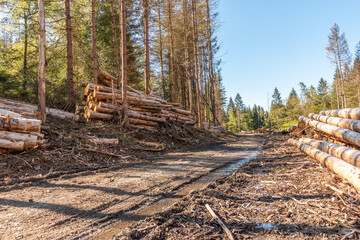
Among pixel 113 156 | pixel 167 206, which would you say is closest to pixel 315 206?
pixel 167 206

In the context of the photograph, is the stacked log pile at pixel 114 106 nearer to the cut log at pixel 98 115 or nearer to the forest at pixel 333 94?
the cut log at pixel 98 115

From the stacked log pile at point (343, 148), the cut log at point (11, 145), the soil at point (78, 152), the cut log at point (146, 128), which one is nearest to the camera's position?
the stacked log pile at point (343, 148)

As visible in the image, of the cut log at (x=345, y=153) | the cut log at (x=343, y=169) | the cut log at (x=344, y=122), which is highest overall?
the cut log at (x=344, y=122)

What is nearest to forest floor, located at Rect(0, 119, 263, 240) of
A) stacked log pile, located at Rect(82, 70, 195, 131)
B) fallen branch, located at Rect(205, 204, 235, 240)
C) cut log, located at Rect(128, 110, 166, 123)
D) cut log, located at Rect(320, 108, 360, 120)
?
fallen branch, located at Rect(205, 204, 235, 240)

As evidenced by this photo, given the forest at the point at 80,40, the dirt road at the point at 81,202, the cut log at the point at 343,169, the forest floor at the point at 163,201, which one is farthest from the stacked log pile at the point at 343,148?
the forest at the point at 80,40

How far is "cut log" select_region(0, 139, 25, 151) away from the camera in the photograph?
5.26 m

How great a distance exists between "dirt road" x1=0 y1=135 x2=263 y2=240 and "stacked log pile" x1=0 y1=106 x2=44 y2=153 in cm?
208

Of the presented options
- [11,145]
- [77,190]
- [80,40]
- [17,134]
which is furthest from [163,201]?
[80,40]

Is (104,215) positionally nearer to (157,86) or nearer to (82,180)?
(82,180)

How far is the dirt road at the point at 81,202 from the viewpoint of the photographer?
7.63 ft

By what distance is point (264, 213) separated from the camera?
2.71 m

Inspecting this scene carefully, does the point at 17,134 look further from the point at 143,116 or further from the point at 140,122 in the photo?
the point at 143,116

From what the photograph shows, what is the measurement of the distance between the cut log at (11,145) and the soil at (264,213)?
16.6 feet

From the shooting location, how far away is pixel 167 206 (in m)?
2.97
